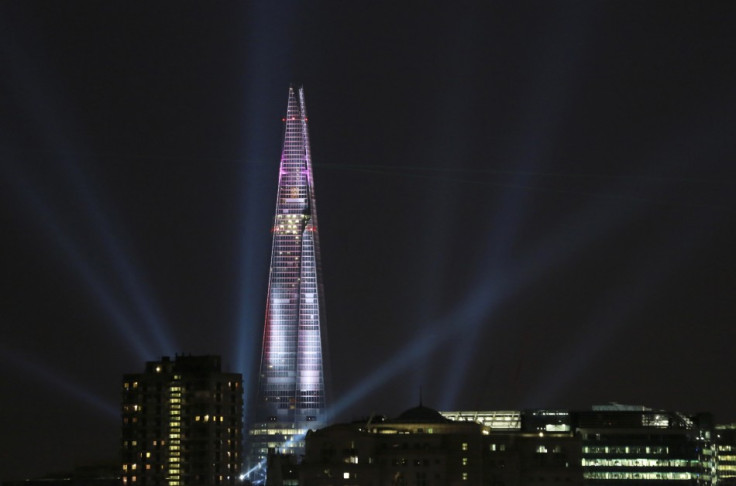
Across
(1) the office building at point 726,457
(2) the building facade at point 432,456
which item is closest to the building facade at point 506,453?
(2) the building facade at point 432,456

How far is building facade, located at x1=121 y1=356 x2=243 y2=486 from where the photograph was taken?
14012 cm

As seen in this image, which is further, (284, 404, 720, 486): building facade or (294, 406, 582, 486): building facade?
(284, 404, 720, 486): building facade

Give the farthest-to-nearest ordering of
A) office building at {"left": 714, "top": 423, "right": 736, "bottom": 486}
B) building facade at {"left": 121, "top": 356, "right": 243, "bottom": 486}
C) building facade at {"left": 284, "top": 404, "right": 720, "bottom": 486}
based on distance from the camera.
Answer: office building at {"left": 714, "top": 423, "right": 736, "bottom": 486}, building facade at {"left": 121, "top": 356, "right": 243, "bottom": 486}, building facade at {"left": 284, "top": 404, "right": 720, "bottom": 486}

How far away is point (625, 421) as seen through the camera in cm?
16200

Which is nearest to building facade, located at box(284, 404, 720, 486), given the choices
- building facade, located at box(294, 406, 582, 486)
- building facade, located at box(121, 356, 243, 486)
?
building facade, located at box(294, 406, 582, 486)

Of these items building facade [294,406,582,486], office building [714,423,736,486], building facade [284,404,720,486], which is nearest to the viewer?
building facade [294,406,582,486]

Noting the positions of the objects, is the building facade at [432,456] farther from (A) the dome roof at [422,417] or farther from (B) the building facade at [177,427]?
(B) the building facade at [177,427]

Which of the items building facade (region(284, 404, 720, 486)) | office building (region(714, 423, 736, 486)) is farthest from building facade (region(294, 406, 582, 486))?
office building (region(714, 423, 736, 486))

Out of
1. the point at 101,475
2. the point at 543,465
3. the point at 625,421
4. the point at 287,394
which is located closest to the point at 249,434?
the point at 287,394

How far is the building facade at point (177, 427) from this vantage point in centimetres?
14012

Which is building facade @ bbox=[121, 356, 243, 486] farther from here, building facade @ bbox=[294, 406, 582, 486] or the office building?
the office building

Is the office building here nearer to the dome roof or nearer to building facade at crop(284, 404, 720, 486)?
building facade at crop(284, 404, 720, 486)

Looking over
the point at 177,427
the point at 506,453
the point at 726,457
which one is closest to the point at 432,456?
the point at 506,453

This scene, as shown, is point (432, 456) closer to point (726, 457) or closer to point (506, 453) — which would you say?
point (506, 453)
